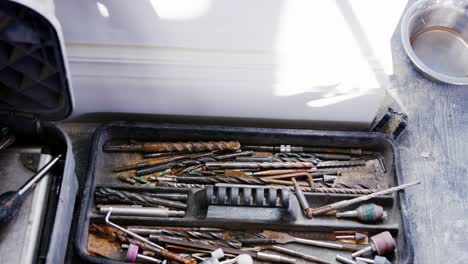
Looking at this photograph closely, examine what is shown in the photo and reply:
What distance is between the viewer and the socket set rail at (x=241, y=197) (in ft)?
5.25

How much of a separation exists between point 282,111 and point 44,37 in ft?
2.54

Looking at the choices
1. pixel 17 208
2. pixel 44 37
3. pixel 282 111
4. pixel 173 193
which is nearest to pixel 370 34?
pixel 282 111

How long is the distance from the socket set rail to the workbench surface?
0.09m

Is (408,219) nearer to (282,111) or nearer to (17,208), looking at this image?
(282,111)

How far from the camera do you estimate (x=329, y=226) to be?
64.4 inches

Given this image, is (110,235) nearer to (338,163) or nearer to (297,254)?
(297,254)

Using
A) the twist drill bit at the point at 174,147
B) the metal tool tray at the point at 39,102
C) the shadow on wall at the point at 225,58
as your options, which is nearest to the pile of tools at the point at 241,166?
the twist drill bit at the point at 174,147

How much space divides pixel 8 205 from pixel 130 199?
0.33m

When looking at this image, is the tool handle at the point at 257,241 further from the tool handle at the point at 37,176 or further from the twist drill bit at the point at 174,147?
the tool handle at the point at 37,176

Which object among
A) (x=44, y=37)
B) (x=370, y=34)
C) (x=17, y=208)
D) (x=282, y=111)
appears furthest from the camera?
(x=282, y=111)

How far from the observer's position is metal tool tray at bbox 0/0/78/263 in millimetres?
1164

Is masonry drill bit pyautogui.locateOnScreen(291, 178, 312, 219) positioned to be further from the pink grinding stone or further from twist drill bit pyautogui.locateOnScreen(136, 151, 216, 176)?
the pink grinding stone

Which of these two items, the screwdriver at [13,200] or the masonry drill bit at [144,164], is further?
the masonry drill bit at [144,164]

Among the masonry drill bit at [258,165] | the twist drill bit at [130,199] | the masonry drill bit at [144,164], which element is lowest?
the twist drill bit at [130,199]
